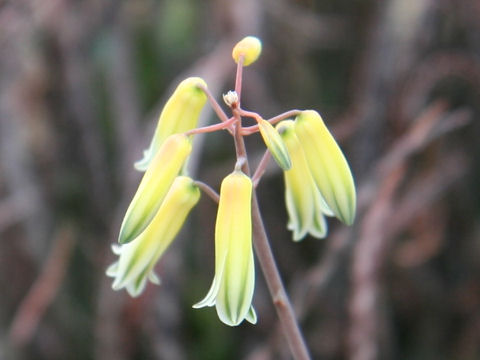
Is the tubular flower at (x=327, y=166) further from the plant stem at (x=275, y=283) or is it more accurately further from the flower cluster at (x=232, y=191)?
the plant stem at (x=275, y=283)

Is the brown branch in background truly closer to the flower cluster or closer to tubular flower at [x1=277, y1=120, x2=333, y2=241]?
the flower cluster

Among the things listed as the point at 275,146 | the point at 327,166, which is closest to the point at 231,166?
the point at 327,166

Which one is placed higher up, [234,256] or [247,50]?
[247,50]

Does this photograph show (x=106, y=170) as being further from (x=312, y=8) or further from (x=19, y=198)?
(x=312, y=8)

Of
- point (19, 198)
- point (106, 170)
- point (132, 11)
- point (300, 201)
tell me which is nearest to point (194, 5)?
point (132, 11)

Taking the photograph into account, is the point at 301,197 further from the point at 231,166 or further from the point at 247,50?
the point at 231,166

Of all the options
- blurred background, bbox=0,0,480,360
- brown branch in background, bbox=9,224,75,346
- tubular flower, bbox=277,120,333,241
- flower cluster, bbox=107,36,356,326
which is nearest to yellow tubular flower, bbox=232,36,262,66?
flower cluster, bbox=107,36,356,326
